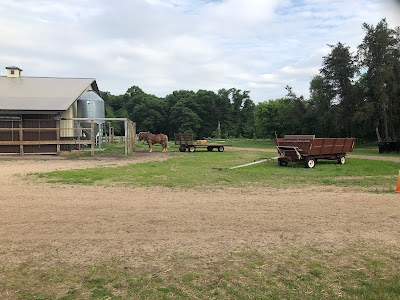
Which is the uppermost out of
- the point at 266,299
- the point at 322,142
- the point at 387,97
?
the point at 387,97

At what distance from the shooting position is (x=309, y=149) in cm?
1753

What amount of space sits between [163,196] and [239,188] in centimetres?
256

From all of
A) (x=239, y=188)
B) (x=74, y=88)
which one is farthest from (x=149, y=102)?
(x=239, y=188)

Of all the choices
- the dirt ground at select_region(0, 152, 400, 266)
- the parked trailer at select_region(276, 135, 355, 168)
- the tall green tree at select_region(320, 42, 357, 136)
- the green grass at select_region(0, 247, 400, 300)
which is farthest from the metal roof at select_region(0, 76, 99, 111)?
the tall green tree at select_region(320, 42, 357, 136)

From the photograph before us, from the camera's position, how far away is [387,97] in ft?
119

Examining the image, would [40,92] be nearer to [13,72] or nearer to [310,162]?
[13,72]

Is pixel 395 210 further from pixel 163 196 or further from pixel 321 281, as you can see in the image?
pixel 163 196

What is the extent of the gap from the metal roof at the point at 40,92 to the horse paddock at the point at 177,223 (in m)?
16.0

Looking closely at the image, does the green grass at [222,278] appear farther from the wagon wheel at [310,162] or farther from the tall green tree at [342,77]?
the tall green tree at [342,77]

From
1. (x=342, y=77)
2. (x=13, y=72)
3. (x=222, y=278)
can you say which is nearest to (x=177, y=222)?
(x=222, y=278)

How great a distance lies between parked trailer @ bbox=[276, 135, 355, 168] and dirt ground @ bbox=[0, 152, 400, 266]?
24.6ft

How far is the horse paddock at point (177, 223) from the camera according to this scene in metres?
5.29

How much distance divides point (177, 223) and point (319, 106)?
4434 cm

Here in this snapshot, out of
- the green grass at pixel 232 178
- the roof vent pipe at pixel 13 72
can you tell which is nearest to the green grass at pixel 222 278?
the green grass at pixel 232 178
